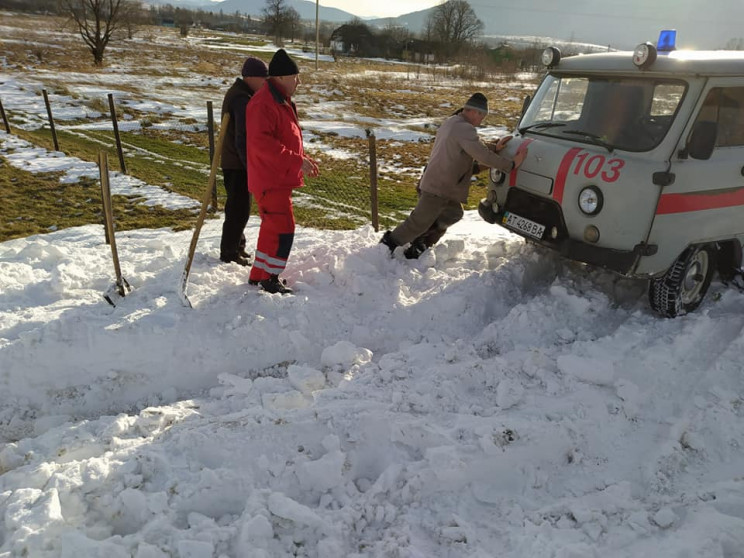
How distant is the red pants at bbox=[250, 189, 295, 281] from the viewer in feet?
15.5

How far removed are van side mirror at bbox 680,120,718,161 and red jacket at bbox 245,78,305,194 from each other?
130 inches

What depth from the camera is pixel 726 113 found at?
4535 mm

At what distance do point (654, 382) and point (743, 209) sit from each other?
205cm

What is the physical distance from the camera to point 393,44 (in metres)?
72.9

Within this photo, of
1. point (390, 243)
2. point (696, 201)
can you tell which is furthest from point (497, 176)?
point (696, 201)

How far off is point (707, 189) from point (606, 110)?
115 cm

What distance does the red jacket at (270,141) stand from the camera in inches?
177

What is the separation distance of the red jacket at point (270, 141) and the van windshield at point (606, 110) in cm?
253

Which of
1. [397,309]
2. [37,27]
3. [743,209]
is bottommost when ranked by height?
[397,309]

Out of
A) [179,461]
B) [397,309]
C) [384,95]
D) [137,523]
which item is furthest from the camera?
[384,95]

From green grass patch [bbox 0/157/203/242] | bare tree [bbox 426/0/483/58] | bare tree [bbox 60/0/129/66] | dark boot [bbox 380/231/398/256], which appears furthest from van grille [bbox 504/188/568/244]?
bare tree [bbox 426/0/483/58]

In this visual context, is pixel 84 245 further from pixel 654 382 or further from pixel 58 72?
pixel 58 72

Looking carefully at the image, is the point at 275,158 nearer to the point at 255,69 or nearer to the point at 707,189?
the point at 255,69

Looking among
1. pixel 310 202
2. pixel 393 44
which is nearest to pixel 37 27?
pixel 393 44
